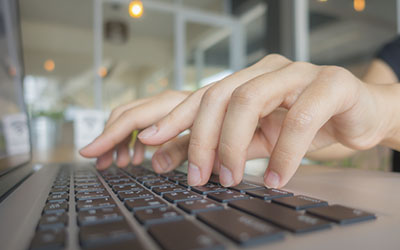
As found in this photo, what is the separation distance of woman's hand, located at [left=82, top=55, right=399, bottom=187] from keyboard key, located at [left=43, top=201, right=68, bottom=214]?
145 millimetres

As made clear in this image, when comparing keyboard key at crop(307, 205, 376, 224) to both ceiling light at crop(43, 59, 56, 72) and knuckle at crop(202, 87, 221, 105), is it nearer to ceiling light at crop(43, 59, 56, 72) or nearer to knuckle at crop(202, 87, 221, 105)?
knuckle at crop(202, 87, 221, 105)

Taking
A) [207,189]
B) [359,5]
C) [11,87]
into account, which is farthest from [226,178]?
[359,5]

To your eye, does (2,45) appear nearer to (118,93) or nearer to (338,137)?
(338,137)

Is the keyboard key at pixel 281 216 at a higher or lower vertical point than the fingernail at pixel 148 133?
lower

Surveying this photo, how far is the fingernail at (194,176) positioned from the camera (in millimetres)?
343

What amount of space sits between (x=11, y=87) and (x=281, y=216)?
92cm

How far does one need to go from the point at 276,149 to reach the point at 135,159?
1.45 feet

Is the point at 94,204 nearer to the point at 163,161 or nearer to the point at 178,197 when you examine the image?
the point at 178,197

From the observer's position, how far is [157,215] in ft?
0.65

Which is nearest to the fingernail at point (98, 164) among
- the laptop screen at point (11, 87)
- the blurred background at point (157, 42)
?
the laptop screen at point (11, 87)

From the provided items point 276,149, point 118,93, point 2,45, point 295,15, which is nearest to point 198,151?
point 276,149

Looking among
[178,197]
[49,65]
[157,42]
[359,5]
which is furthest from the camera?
[157,42]

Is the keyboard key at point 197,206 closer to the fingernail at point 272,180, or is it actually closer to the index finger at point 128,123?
the fingernail at point 272,180

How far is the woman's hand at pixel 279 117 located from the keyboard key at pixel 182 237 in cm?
16
